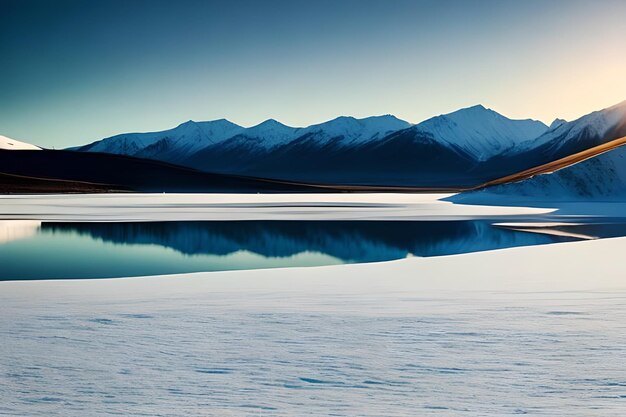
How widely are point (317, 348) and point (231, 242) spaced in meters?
15.8

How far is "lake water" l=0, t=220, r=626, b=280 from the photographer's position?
16422 mm

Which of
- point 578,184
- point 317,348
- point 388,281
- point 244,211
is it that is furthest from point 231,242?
point 578,184

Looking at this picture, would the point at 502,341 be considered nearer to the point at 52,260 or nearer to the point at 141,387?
the point at 141,387

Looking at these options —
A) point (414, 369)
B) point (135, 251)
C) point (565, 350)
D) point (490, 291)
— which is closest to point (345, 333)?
point (414, 369)

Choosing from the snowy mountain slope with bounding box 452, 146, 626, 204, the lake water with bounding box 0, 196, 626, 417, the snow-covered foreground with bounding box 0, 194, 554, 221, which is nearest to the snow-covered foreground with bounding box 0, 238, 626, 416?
the lake water with bounding box 0, 196, 626, 417

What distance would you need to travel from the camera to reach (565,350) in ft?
22.3

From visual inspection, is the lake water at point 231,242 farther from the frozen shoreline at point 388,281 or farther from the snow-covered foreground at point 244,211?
the snow-covered foreground at point 244,211

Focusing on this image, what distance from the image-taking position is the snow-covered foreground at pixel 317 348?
538cm

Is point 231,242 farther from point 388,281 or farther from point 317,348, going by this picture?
point 317,348

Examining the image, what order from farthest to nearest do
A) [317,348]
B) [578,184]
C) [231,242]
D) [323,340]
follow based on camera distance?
[578,184] → [231,242] → [323,340] → [317,348]

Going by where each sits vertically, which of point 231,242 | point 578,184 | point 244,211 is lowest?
point 231,242

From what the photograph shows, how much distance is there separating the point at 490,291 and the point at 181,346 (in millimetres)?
5583

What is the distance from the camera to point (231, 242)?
73.9 ft

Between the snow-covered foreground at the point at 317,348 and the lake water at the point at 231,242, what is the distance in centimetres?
451
